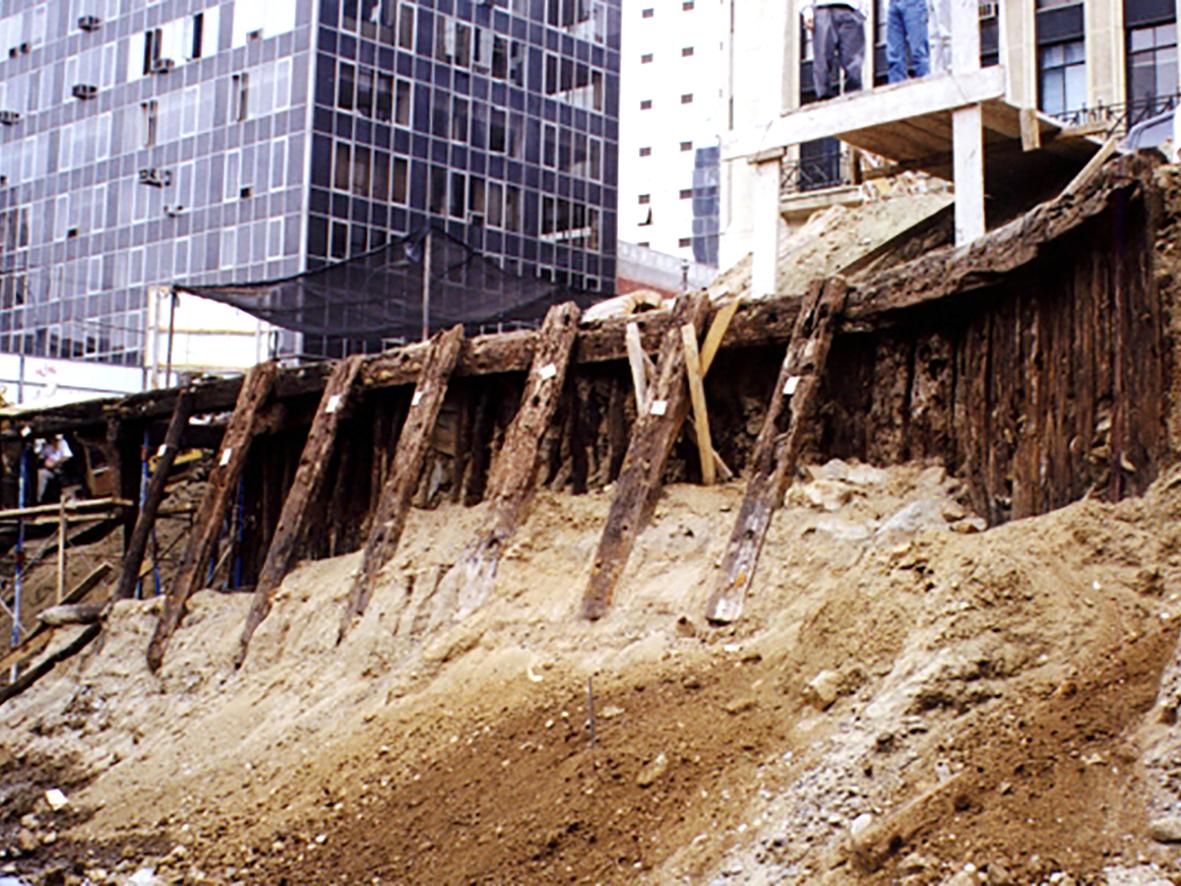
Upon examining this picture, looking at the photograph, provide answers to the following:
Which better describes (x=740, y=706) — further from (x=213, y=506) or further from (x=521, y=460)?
(x=213, y=506)

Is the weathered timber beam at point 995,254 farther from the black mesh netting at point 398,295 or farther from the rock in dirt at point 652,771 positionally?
the black mesh netting at point 398,295

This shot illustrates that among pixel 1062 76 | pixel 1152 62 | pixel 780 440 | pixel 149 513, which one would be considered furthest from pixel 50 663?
pixel 1152 62

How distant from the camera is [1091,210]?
822cm

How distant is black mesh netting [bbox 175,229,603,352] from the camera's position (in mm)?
20203

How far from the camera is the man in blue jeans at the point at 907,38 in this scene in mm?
13805

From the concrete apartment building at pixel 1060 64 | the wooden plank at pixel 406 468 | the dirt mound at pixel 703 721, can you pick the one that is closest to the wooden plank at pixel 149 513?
the dirt mound at pixel 703 721

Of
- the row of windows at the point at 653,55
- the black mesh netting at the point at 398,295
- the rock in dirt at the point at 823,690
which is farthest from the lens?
the row of windows at the point at 653,55

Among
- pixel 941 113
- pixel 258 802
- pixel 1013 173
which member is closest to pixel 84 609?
pixel 258 802

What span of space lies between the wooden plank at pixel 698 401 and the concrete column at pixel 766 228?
3.84 meters

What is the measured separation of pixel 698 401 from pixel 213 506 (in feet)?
16.5

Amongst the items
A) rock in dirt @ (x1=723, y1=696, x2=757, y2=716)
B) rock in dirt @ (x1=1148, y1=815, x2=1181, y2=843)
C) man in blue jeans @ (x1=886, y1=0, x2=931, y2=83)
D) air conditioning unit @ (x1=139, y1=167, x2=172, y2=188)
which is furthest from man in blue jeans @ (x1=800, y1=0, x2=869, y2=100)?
air conditioning unit @ (x1=139, y1=167, x2=172, y2=188)

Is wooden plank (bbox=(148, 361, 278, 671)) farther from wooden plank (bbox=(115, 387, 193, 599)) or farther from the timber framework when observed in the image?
wooden plank (bbox=(115, 387, 193, 599))

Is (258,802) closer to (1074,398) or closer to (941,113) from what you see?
(1074,398)

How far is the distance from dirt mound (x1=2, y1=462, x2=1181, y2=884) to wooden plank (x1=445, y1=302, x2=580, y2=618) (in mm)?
170
